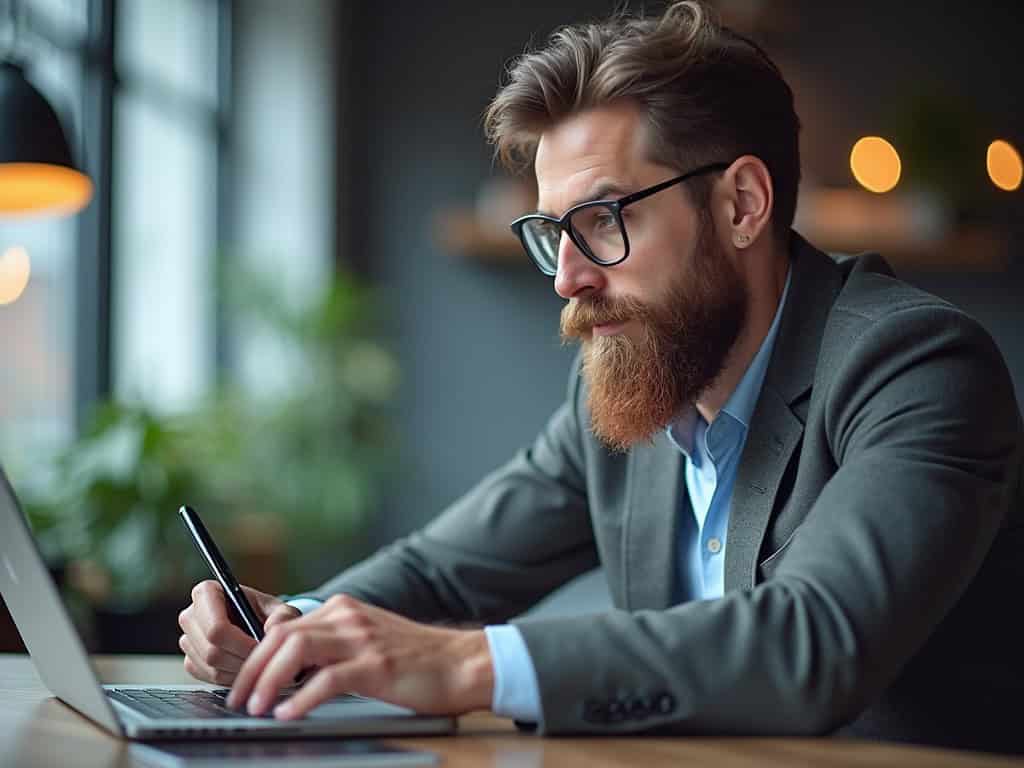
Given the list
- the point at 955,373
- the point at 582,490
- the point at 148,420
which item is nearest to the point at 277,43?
the point at 148,420

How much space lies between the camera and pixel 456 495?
674 cm

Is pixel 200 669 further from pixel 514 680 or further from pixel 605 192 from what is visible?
pixel 605 192

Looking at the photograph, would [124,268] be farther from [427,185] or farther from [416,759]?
[416,759]

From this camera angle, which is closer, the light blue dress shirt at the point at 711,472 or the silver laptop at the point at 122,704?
the silver laptop at the point at 122,704

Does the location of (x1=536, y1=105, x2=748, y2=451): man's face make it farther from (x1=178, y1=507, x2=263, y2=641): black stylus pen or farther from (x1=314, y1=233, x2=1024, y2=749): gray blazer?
(x1=178, y1=507, x2=263, y2=641): black stylus pen

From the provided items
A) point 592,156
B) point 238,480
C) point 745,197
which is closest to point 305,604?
point 592,156

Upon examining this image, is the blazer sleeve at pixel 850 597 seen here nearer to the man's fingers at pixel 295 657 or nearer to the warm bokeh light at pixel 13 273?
the man's fingers at pixel 295 657

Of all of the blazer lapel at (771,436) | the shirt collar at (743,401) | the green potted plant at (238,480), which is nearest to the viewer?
the blazer lapel at (771,436)

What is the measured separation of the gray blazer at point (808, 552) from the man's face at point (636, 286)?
116 millimetres

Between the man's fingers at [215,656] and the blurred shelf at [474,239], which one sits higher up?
the man's fingers at [215,656]

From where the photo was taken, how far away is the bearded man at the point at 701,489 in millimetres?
1072

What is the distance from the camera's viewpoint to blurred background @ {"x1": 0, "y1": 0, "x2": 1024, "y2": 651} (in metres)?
5.08

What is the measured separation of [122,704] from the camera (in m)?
1.21

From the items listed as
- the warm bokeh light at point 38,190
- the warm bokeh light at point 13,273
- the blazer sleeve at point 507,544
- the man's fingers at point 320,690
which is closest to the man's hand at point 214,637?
the man's fingers at point 320,690
